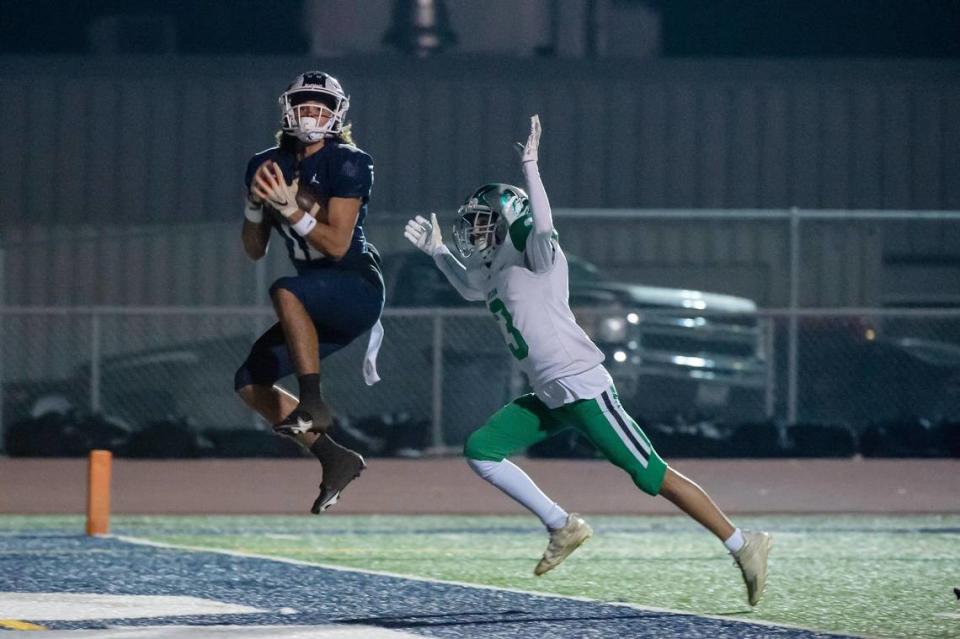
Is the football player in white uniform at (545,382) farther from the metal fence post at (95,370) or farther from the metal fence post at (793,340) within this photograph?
the metal fence post at (95,370)

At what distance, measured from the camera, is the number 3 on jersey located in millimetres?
7734

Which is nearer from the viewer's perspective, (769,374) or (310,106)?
(310,106)

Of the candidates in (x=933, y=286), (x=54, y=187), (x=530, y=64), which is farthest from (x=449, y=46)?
(x=933, y=286)

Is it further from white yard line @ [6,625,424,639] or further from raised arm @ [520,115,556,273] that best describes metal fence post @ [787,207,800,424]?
white yard line @ [6,625,424,639]

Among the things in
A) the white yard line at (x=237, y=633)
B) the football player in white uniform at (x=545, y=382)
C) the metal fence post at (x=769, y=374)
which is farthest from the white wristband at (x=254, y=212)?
the metal fence post at (x=769, y=374)

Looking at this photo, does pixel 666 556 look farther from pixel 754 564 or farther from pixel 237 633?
pixel 237 633

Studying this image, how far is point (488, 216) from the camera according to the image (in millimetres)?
7570

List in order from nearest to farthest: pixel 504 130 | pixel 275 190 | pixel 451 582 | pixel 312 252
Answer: pixel 275 190 < pixel 312 252 < pixel 451 582 < pixel 504 130

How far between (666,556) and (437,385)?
20.8 feet

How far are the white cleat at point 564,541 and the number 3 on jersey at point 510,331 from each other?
75cm

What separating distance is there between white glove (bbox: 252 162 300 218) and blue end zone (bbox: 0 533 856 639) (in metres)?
1.71

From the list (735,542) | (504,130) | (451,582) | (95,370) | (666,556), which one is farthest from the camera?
(504,130)

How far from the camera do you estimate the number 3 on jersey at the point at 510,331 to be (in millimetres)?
7734

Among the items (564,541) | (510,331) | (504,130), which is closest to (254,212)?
(510,331)
